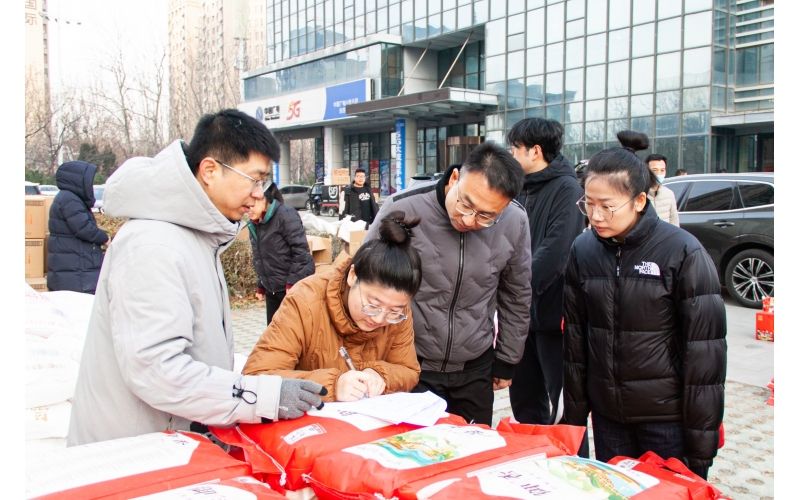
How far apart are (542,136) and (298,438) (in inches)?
101

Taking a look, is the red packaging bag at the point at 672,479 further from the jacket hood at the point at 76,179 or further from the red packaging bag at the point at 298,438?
the jacket hood at the point at 76,179

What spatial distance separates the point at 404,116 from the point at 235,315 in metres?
21.7

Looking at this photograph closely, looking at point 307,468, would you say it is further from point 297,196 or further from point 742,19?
point 297,196

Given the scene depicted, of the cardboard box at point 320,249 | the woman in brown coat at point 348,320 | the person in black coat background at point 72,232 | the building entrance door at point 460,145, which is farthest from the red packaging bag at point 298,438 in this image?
the building entrance door at point 460,145

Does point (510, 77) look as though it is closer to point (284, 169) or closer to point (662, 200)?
point (284, 169)

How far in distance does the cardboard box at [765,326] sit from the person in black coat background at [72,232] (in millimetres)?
6792

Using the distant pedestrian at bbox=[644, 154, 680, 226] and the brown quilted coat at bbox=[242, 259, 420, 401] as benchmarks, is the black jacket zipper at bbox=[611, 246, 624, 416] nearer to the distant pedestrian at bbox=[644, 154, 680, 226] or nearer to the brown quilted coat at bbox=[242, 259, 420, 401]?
the brown quilted coat at bbox=[242, 259, 420, 401]

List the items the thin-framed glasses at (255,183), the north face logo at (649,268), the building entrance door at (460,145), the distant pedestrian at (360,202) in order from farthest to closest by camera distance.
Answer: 1. the building entrance door at (460,145)
2. the distant pedestrian at (360,202)
3. the north face logo at (649,268)
4. the thin-framed glasses at (255,183)

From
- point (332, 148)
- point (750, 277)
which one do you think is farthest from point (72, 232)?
point (332, 148)

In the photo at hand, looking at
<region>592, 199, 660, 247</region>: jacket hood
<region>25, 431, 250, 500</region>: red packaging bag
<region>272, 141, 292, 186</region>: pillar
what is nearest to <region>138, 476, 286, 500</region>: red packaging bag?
<region>25, 431, 250, 500</region>: red packaging bag

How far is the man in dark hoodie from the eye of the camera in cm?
350

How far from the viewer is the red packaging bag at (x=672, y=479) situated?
59.5 inches

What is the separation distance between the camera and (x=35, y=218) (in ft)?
21.6

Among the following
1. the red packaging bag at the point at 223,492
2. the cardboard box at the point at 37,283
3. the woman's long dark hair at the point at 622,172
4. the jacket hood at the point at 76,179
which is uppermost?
the jacket hood at the point at 76,179
